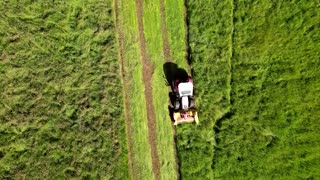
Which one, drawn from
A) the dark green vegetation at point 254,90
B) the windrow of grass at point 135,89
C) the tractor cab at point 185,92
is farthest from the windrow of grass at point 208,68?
the windrow of grass at point 135,89

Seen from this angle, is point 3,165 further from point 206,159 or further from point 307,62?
point 307,62

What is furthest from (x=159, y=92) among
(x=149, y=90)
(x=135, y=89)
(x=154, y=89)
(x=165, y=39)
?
(x=165, y=39)

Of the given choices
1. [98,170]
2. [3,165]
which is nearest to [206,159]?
[98,170]

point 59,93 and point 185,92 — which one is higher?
point 59,93

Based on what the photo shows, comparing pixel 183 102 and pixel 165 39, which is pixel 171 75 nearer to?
pixel 183 102

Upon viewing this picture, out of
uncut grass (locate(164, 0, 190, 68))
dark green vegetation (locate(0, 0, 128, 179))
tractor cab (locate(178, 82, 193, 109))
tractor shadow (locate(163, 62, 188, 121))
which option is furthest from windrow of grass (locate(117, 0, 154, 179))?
tractor cab (locate(178, 82, 193, 109))
